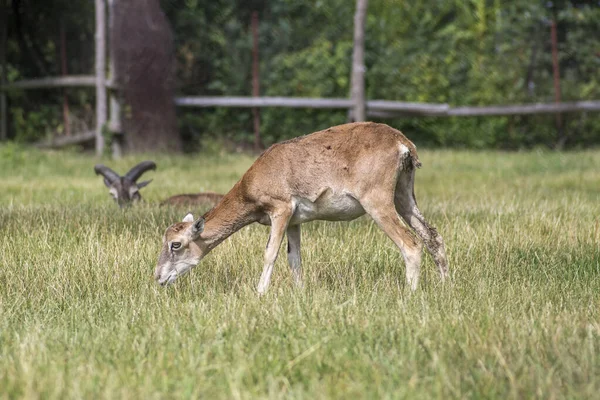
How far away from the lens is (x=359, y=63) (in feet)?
55.7

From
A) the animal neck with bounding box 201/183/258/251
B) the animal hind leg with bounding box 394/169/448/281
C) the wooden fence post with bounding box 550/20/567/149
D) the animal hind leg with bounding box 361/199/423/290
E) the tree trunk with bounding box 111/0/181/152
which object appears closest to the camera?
the animal hind leg with bounding box 361/199/423/290

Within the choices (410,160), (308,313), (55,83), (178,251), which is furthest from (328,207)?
(55,83)

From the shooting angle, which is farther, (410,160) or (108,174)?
(108,174)

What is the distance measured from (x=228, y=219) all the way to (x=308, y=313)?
155 centimetres

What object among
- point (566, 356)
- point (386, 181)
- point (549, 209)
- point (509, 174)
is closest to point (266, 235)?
point (386, 181)

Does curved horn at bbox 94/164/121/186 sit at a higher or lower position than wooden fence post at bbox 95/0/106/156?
lower

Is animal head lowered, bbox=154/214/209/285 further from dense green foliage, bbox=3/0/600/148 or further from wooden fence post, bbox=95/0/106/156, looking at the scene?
dense green foliage, bbox=3/0/600/148

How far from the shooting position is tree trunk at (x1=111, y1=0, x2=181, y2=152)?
54.8ft

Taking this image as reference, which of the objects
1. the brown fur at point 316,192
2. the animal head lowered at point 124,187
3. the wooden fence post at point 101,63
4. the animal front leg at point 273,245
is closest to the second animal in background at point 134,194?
the animal head lowered at point 124,187

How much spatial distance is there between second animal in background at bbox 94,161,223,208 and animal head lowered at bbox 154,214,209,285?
372 cm

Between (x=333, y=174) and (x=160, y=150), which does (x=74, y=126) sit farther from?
(x=333, y=174)

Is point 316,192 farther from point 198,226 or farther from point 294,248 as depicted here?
point 198,226

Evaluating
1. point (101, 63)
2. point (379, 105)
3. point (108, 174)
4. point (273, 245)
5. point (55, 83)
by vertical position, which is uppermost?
point (101, 63)

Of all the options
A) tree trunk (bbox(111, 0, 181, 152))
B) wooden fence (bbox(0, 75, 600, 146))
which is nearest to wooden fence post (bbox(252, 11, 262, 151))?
wooden fence (bbox(0, 75, 600, 146))
